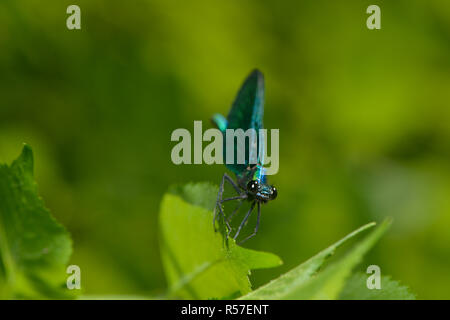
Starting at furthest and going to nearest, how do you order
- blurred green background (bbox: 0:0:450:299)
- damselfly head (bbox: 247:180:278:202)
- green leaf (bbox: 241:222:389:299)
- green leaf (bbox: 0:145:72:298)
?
1. blurred green background (bbox: 0:0:450:299)
2. damselfly head (bbox: 247:180:278:202)
3. green leaf (bbox: 0:145:72:298)
4. green leaf (bbox: 241:222:389:299)

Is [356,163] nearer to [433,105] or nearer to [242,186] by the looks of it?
[433,105]

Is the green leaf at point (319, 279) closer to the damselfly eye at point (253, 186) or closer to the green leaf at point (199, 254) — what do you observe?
the green leaf at point (199, 254)

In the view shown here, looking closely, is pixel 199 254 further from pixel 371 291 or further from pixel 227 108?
pixel 227 108

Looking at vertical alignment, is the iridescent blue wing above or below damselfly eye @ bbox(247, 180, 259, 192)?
above

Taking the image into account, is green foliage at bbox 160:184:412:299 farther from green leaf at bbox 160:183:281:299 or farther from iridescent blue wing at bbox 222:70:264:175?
iridescent blue wing at bbox 222:70:264:175

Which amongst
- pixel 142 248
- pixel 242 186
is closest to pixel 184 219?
pixel 242 186

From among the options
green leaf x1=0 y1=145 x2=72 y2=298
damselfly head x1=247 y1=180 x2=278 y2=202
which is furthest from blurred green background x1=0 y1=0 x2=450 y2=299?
green leaf x1=0 y1=145 x2=72 y2=298

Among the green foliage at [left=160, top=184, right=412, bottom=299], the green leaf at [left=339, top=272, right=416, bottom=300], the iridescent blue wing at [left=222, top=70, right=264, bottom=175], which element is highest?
the iridescent blue wing at [left=222, top=70, right=264, bottom=175]
